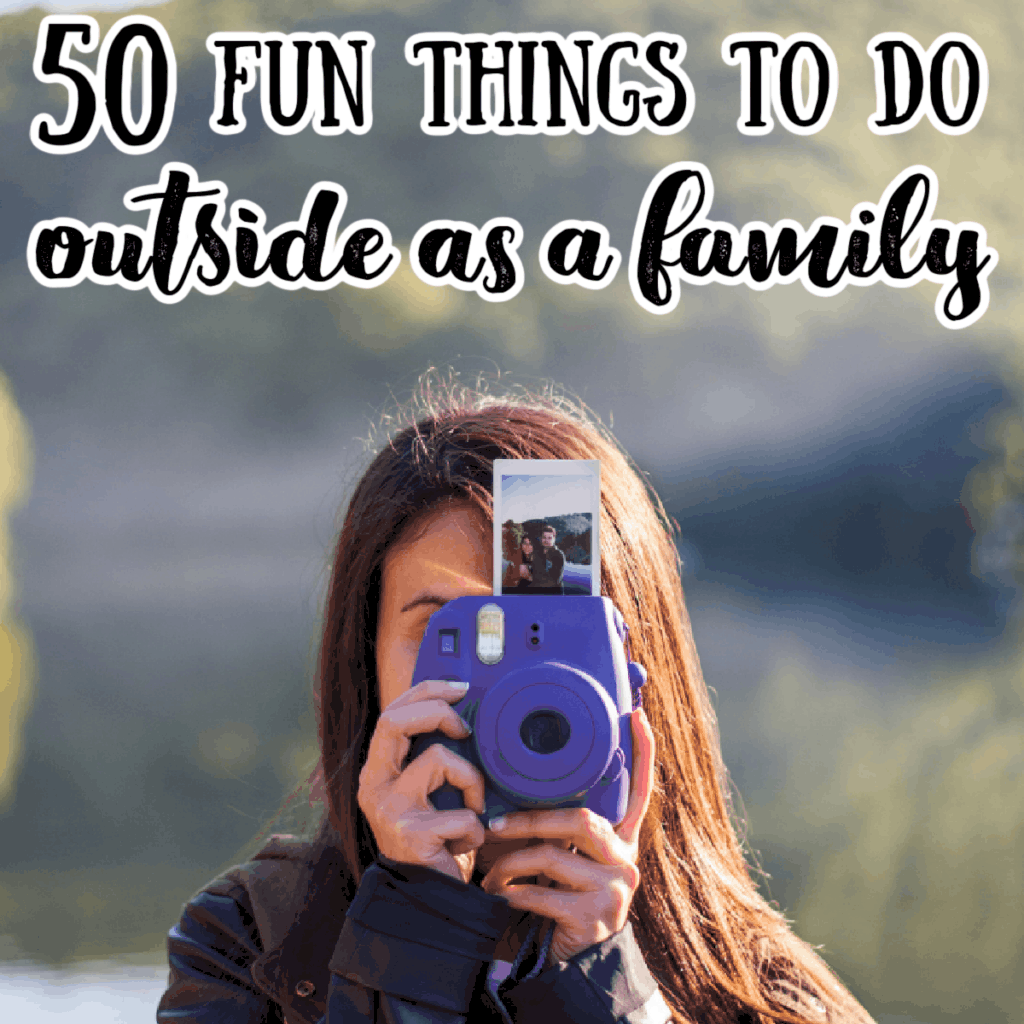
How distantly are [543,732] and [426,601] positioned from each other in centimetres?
24

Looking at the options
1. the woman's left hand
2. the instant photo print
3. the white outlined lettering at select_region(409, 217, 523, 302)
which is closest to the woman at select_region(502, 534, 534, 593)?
the instant photo print

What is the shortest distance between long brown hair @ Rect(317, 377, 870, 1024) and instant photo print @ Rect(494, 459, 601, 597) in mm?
132

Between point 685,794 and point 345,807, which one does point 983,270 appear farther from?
point 345,807

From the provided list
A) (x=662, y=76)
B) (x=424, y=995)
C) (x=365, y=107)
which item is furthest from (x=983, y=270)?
(x=424, y=995)

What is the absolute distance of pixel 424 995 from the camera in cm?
93

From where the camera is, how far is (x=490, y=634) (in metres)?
1.00

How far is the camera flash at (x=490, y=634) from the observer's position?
1.00 metres

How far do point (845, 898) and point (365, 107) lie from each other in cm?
299

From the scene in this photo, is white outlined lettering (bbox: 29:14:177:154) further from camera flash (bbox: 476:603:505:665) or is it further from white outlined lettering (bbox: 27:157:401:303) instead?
camera flash (bbox: 476:603:505:665)

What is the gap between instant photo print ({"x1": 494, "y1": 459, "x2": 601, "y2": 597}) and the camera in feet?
3.37

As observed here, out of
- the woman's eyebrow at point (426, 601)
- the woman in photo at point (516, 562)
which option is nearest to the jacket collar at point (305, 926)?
the woman's eyebrow at point (426, 601)

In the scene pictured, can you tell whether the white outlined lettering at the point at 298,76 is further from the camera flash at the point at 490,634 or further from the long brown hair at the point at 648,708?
the camera flash at the point at 490,634

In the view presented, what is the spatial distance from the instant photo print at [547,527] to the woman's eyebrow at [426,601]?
0.11 meters

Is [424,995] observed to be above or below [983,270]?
below
